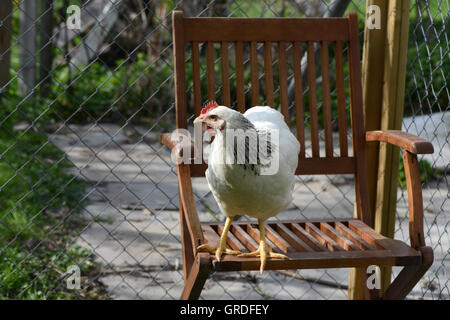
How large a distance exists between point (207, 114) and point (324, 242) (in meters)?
0.65

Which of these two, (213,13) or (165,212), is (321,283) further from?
(213,13)

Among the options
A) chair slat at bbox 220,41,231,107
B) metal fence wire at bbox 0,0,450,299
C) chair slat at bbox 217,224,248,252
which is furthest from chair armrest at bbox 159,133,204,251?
metal fence wire at bbox 0,0,450,299

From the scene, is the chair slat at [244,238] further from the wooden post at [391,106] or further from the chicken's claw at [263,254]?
the wooden post at [391,106]

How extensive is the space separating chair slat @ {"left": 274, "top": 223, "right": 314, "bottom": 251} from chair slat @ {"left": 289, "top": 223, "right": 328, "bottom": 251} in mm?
21

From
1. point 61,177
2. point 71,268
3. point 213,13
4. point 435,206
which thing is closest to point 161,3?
point 213,13

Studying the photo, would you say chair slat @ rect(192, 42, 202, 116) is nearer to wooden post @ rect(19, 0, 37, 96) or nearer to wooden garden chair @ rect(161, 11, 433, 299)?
wooden garden chair @ rect(161, 11, 433, 299)

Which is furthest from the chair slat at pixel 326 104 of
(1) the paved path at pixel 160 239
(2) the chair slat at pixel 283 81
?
(1) the paved path at pixel 160 239

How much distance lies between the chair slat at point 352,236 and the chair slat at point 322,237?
7 cm

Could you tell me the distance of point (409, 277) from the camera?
76.9 inches

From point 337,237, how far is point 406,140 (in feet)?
1.33

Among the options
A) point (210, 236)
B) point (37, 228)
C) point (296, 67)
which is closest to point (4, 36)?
point (37, 228)

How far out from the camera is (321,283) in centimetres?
279

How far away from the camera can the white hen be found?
5.82 ft

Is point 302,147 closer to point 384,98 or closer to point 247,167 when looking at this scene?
point 384,98
